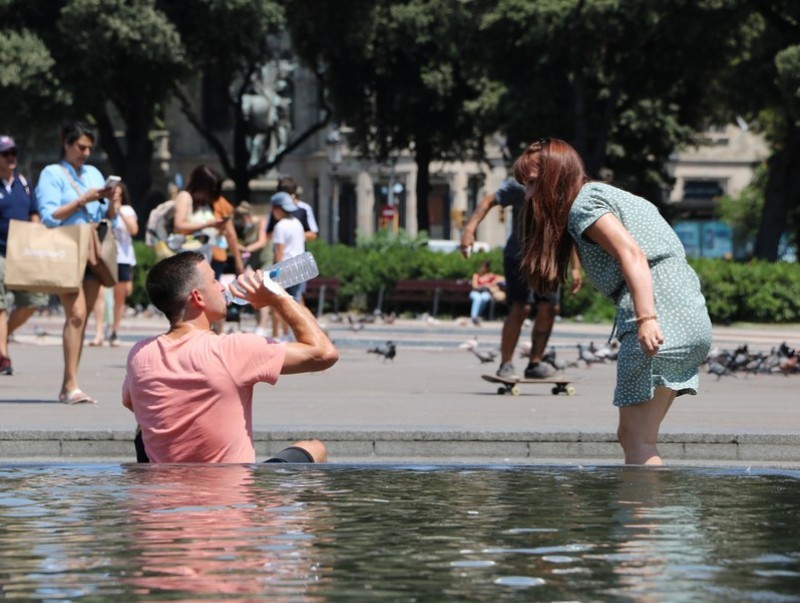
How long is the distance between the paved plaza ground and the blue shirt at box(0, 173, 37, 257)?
111 centimetres

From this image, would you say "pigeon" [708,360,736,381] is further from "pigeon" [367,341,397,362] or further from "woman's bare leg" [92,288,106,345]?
"woman's bare leg" [92,288,106,345]

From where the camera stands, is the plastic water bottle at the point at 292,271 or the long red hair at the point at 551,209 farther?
the long red hair at the point at 551,209

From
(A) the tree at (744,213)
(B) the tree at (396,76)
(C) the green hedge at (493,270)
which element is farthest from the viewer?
(A) the tree at (744,213)

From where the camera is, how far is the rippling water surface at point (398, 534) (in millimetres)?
4957

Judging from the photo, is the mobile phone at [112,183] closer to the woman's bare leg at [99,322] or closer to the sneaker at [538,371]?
the sneaker at [538,371]

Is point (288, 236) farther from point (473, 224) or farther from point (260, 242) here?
point (473, 224)

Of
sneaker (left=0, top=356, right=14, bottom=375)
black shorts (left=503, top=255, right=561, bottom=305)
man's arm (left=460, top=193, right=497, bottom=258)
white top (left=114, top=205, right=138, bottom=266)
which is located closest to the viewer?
man's arm (left=460, top=193, right=497, bottom=258)

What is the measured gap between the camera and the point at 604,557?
5441mm

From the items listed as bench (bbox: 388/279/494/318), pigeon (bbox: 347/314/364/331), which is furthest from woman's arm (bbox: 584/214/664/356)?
bench (bbox: 388/279/494/318)

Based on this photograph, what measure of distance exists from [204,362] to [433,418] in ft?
16.2

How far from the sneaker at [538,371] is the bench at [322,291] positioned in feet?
68.9

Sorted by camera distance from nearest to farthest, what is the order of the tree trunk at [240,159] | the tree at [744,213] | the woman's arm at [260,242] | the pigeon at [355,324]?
1. the woman's arm at [260,242]
2. the pigeon at [355,324]
3. the tree trunk at [240,159]
4. the tree at [744,213]

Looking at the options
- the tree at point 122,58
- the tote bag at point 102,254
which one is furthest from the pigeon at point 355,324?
the tree at point 122,58

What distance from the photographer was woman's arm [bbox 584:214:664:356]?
6.76m
